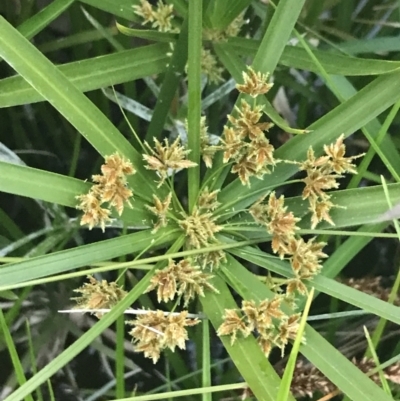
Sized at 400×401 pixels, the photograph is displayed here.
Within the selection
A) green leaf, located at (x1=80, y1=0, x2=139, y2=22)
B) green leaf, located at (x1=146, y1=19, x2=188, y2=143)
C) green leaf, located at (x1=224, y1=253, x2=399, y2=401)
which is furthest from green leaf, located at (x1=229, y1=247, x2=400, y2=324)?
green leaf, located at (x1=80, y1=0, x2=139, y2=22)

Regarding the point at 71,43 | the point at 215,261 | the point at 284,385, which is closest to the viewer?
the point at 284,385

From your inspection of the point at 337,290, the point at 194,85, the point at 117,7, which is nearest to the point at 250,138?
the point at 194,85

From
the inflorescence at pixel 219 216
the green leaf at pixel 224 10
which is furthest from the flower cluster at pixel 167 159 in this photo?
the green leaf at pixel 224 10

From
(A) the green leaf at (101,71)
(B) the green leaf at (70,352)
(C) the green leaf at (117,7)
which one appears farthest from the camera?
(C) the green leaf at (117,7)

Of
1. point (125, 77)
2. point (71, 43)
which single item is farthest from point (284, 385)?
point (71, 43)

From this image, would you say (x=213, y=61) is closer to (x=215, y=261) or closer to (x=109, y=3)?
(x=109, y=3)

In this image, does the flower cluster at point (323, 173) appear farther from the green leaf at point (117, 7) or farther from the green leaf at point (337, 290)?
the green leaf at point (117, 7)

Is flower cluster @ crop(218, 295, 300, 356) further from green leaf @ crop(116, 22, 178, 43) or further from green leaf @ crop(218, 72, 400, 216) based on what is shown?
green leaf @ crop(116, 22, 178, 43)

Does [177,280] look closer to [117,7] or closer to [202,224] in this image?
[202,224]
